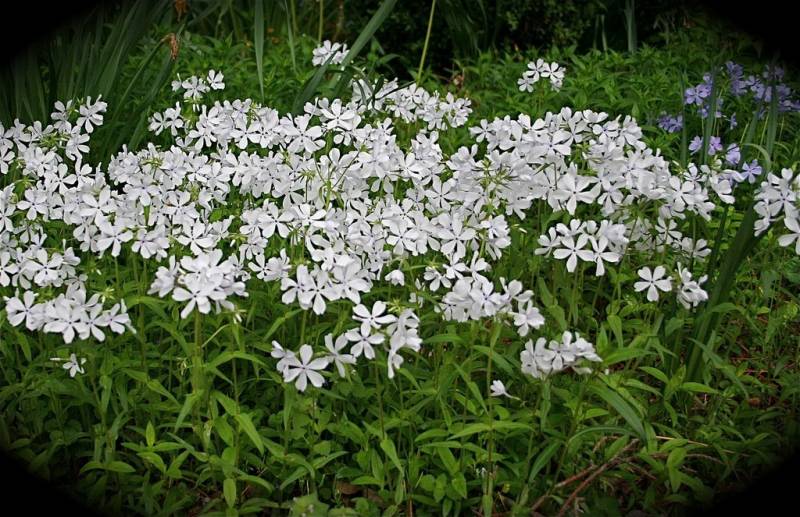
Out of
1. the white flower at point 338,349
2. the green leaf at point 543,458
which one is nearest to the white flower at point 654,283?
the green leaf at point 543,458

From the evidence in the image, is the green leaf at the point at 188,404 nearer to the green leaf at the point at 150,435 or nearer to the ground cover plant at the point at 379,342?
the ground cover plant at the point at 379,342

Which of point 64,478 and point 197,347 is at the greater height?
point 197,347

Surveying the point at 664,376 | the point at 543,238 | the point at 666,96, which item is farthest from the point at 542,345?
the point at 666,96

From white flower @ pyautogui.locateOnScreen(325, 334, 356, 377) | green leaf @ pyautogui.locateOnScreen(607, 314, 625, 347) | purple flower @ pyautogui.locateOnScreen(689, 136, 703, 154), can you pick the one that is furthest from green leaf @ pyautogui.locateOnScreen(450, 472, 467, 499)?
purple flower @ pyautogui.locateOnScreen(689, 136, 703, 154)

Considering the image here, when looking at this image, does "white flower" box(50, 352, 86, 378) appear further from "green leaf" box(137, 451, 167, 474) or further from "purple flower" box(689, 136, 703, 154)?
"purple flower" box(689, 136, 703, 154)

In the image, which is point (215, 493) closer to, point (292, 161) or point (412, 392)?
point (412, 392)

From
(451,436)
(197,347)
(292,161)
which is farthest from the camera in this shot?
(292,161)

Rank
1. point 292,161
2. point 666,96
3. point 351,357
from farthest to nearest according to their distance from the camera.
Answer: point 666,96 < point 292,161 < point 351,357

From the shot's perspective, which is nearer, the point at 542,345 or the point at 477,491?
the point at 542,345
